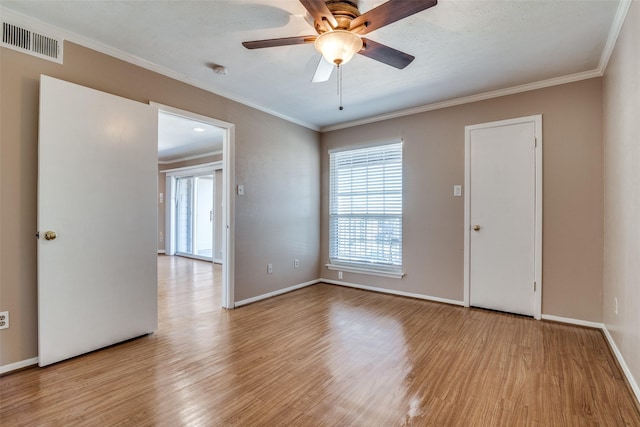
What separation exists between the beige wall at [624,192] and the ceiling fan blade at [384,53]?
1.32m

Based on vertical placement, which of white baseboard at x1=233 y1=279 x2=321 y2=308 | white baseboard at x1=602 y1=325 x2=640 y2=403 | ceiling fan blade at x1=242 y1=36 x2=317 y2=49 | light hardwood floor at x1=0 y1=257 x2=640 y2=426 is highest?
ceiling fan blade at x1=242 y1=36 x2=317 y2=49

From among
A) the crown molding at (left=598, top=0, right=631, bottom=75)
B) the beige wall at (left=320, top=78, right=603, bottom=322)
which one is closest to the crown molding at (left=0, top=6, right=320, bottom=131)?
the beige wall at (left=320, top=78, right=603, bottom=322)

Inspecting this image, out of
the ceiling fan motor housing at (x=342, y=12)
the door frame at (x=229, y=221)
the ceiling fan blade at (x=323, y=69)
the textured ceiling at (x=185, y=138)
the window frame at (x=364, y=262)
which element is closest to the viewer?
the ceiling fan motor housing at (x=342, y=12)

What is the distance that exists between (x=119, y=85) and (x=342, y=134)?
115 inches

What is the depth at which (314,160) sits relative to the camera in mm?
4809

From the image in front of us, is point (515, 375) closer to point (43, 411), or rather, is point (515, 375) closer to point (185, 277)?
point (43, 411)

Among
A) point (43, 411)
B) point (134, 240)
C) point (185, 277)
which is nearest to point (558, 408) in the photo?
point (43, 411)

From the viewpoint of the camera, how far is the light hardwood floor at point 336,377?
1.68 meters

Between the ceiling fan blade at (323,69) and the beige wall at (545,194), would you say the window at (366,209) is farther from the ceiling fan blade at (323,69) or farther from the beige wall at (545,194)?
the ceiling fan blade at (323,69)

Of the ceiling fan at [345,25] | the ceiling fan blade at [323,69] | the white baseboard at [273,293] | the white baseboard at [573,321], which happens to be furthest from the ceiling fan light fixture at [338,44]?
the white baseboard at [573,321]

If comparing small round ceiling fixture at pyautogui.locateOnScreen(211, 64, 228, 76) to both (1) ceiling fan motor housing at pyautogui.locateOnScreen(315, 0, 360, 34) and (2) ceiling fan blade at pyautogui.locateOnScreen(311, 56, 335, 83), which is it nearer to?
(2) ceiling fan blade at pyautogui.locateOnScreen(311, 56, 335, 83)

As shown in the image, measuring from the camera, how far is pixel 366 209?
14.5 feet

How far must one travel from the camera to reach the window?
4.16 metres

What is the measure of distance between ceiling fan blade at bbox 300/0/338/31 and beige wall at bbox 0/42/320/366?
1872 millimetres
